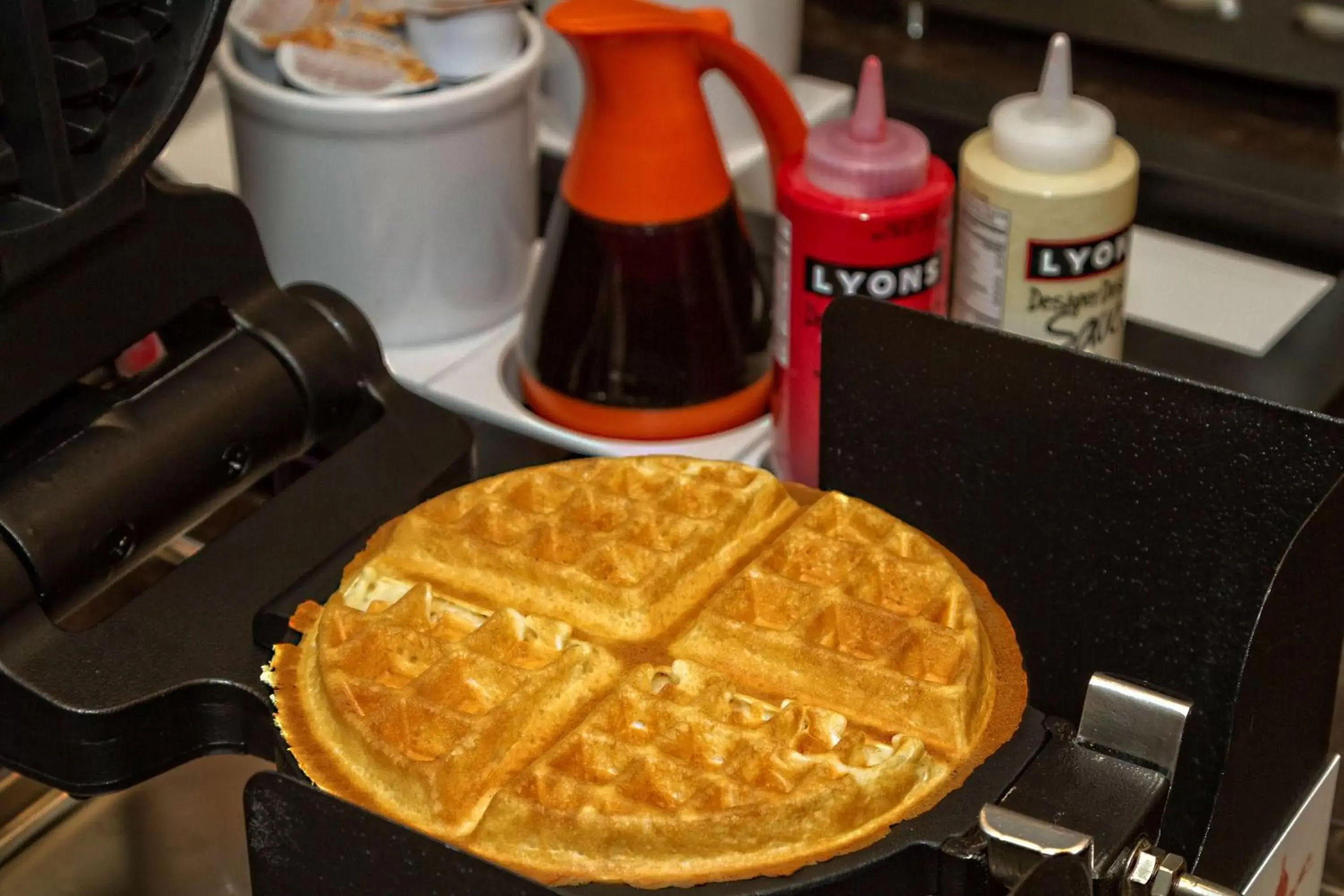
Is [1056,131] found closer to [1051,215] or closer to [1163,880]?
[1051,215]

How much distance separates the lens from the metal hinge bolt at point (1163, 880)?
2.04 feet

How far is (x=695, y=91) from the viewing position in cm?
104

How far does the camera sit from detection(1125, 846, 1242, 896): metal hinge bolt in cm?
62

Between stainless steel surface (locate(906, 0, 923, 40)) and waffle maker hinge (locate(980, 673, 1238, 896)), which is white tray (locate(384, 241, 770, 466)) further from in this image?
stainless steel surface (locate(906, 0, 923, 40))

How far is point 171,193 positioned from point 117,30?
3.7 inches

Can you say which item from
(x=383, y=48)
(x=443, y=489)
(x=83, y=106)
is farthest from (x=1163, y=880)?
(x=383, y=48)

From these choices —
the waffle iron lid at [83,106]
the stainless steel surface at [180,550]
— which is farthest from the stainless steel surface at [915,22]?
the waffle iron lid at [83,106]

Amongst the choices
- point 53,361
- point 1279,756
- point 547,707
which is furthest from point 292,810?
point 1279,756

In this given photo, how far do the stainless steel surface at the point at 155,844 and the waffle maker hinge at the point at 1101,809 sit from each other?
15.4 inches

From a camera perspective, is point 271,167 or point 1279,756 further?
point 271,167

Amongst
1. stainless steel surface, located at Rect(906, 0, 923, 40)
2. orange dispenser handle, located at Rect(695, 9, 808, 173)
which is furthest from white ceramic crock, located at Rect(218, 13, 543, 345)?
stainless steel surface, located at Rect(906, 0, 923, 40)

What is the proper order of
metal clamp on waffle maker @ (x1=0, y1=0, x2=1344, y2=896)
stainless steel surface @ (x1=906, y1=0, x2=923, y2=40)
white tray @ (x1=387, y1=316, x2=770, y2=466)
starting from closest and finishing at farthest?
metal clamp on waffle maker @ (x1=0, y1=0, x2=1344, y2=896), white tray @ (x1=387, y1=316, x2=770, y2=466), stainless steel surface @ (x1=906, y1=0, x2=923, y2=40)

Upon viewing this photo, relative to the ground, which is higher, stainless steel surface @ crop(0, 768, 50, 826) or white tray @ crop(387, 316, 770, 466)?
white tray @ crop(387, 316, 770, 466)

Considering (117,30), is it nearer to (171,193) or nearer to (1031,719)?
(171,193)
